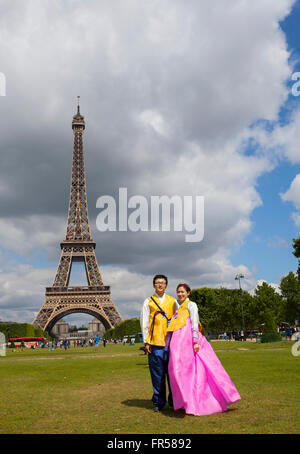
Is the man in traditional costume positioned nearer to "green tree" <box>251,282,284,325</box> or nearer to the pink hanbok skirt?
the pink hanbok skirt

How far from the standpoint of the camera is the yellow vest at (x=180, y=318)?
7.44 metres

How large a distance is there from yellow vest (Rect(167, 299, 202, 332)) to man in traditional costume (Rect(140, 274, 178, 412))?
0.19 m

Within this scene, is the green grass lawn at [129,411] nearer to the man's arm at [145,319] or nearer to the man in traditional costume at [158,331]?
the man in traditional costume at [158,331]

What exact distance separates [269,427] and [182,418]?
1487mm

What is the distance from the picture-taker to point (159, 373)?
7.45 metres

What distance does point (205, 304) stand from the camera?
70.9 meters

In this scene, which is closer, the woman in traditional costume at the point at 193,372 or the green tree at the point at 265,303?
the woman in traditional costume at the point at 193,372

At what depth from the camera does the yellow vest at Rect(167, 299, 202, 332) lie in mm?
7443

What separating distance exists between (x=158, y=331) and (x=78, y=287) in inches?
3112

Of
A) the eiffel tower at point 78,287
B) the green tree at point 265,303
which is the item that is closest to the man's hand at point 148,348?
the green tree at point 265,303

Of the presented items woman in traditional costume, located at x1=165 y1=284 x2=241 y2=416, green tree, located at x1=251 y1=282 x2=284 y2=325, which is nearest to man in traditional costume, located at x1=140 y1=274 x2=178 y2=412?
woman in traditional costume, located at x1=165 y1=284 x2=241 y2=416
